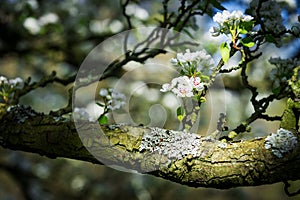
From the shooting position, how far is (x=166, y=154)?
2.85 feet

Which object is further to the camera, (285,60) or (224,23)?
(285,60)

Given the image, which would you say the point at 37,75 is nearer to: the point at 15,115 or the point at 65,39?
the point at 65,39

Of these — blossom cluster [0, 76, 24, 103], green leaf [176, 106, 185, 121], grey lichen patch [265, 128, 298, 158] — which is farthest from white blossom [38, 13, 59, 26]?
grey lichen patch [265, 128, 298, 158]

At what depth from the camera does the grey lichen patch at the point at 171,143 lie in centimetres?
86

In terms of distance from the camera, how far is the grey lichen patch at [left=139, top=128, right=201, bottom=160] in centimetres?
86

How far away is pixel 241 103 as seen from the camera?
2.80m

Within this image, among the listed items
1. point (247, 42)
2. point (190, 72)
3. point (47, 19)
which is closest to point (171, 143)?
point (190, 72)

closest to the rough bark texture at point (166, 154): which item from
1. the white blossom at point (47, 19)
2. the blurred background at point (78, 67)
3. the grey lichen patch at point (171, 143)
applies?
the grey lichen patch at point (171, 143)

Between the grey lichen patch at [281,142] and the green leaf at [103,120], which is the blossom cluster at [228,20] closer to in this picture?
the grey lichen patch at [281,142]

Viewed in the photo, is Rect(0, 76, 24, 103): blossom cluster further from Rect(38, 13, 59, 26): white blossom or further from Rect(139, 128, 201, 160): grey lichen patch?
Rect(38, 13, 59, 26): white blossom

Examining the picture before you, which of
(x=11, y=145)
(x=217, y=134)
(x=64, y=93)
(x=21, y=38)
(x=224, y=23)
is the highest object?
(x=64, y=93)

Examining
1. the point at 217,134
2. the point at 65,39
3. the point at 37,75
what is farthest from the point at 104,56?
the point at 217,134

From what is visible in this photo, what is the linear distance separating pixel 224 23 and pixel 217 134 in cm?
20

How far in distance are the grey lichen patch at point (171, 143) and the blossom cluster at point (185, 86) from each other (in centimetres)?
8
